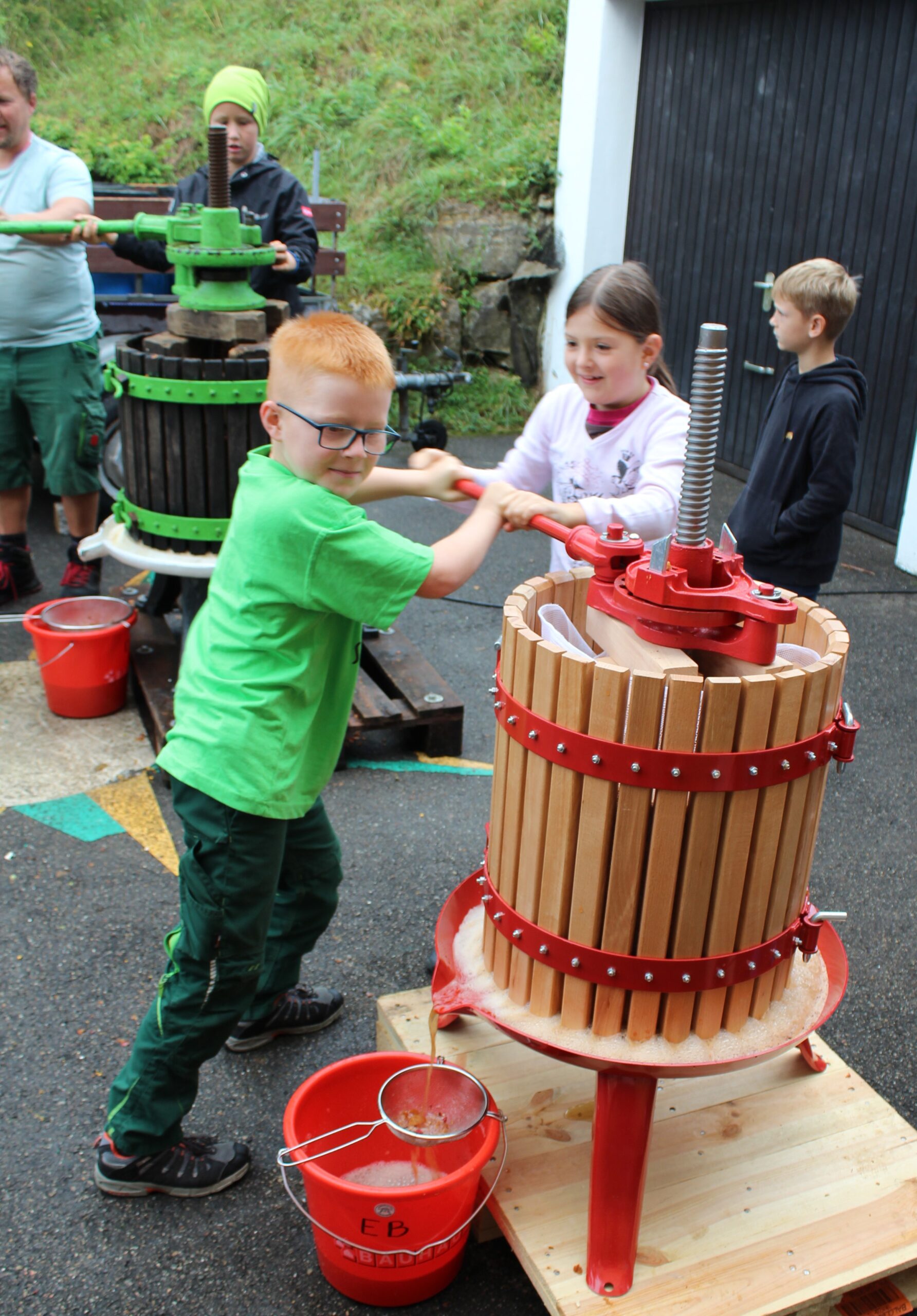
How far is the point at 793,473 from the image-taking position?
12.2 feet

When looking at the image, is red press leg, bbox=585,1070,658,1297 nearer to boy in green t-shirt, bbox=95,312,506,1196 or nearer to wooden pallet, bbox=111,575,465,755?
boy in green t-shirt, bbox=95,312,506,1196

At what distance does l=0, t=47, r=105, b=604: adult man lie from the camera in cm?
453

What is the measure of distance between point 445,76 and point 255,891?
10591 millimetres

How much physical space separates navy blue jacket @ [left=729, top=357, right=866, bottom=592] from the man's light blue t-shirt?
2920 millimetres

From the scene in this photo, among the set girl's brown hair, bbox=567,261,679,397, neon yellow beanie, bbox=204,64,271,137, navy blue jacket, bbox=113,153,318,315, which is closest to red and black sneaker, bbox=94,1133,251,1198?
girl's brown hair, bbox=567,261,679,397

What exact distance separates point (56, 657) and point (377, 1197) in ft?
8.74

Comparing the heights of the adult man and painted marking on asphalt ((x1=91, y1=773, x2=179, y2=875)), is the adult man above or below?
above

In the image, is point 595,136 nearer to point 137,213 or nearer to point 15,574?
point 137,213

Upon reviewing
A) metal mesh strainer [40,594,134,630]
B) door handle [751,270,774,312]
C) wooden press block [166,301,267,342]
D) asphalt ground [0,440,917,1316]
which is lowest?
asphalt ground [0,440,917,1316]

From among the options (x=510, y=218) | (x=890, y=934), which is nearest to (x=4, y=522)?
(x=890, y=934)

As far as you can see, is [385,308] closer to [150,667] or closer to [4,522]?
[4,522]

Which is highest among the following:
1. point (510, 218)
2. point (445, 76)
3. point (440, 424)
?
point (445, 76)

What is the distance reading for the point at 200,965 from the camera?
2135 mm

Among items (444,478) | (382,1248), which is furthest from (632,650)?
(382,1248)
